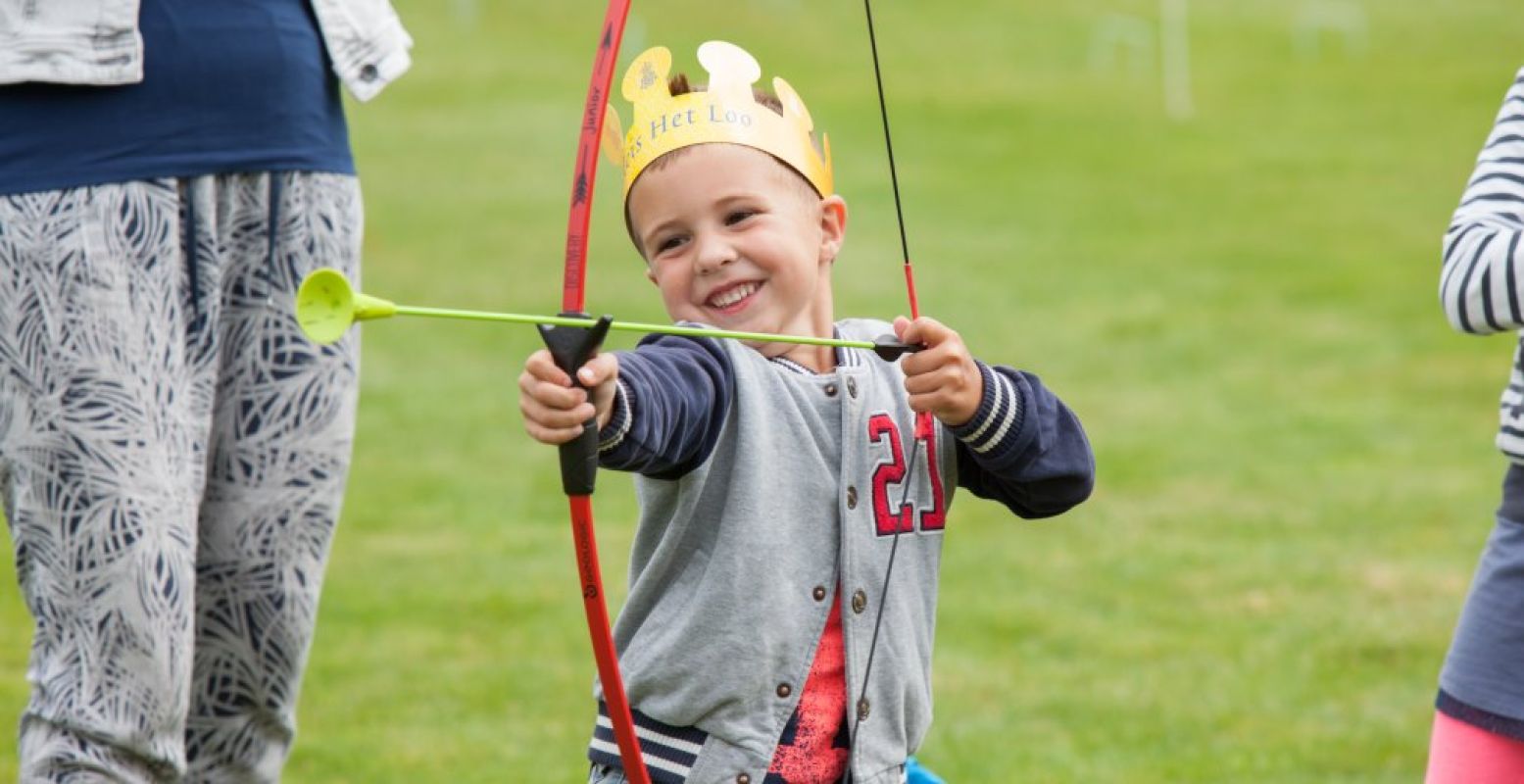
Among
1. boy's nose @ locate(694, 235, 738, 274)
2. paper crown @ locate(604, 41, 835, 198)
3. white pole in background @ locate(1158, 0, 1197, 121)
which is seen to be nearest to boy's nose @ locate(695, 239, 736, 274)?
boy's nose @ locate(694, 235, 738, 274)

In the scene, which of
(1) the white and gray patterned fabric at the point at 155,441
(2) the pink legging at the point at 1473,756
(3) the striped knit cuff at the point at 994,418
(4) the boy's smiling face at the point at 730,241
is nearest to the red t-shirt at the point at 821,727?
(3) the striped knit cuff at the point at 994,418

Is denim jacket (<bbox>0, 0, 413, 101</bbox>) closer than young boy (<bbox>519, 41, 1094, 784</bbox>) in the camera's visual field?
No

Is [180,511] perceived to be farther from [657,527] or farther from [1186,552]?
[1186,552]

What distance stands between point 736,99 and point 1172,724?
2.94 meters

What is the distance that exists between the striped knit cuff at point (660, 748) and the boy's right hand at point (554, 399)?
0.54m

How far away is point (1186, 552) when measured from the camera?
6980mm

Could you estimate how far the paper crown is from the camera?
271 centimetres

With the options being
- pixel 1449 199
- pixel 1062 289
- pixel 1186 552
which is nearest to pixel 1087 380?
pixel 1062 289

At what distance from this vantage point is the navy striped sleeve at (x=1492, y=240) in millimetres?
2514

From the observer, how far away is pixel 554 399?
2.14 metres

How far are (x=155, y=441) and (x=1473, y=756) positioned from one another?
6.03 ft

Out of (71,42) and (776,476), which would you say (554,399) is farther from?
(71,42)

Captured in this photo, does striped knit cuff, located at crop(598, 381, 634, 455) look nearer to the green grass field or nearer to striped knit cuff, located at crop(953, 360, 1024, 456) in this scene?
striped knit cuff, located at crop(953, 360, 1024, 456)

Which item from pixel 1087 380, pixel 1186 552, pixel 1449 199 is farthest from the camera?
pixel 1449 199
